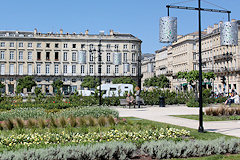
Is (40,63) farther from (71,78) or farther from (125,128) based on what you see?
(125,128)

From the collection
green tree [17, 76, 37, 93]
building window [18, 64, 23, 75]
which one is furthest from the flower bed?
building window [18, 64, 23, 75]

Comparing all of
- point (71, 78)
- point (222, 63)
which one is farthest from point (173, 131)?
point (71, 78)

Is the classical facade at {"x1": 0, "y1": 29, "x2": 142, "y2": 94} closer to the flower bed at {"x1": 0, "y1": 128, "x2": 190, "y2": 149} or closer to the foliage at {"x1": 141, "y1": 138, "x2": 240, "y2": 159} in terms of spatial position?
the flower bed at {"x1": 0, "y1": 128, "x2": 190, "y2": 149}

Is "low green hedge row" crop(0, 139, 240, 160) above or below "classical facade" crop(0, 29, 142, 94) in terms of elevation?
below

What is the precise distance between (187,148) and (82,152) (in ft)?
8.50

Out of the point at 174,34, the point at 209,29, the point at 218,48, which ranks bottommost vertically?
the point at 174,34

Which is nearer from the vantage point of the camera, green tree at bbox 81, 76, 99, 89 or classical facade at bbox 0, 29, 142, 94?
green tree at bbox 81, 76, 99, 89

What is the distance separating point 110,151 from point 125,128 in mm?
3178

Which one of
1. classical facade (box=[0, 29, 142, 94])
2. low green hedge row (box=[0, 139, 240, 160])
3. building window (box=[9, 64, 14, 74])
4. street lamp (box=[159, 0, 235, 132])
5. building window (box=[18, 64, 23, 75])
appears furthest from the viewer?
building window (box=[18, 64, 23, 75])

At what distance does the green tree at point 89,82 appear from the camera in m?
72.0

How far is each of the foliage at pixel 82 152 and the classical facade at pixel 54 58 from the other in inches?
2679

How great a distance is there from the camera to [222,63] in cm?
6956

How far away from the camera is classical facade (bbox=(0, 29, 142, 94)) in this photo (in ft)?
251

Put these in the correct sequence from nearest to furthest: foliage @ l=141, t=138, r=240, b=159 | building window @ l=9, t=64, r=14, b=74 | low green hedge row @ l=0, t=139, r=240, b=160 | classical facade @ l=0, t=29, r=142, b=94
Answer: low green hedge row @ l=0, t=139, r=240, b=160, foliage @ l=141, t=138, r=240, b=159, classical facade @ l=0, t=29, r=142, b=94, building window @ l=9, t=64, r=14, b=74
